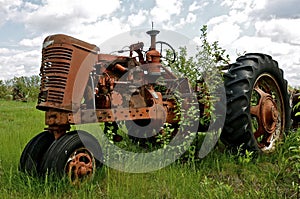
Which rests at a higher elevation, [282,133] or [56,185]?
[282,133]

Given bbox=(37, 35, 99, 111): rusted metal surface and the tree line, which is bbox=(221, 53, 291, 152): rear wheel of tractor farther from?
the tree line

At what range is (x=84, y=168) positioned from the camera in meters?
3.16

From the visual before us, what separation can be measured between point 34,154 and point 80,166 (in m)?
0.54

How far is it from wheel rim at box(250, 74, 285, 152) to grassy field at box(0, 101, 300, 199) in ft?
0.95

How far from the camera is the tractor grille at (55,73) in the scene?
3.19m

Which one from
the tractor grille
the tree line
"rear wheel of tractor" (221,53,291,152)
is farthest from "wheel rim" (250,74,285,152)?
the tree line

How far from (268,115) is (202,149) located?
3.27 ft

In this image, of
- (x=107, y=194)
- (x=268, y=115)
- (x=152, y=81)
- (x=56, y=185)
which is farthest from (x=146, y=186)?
(x=268, y=115)

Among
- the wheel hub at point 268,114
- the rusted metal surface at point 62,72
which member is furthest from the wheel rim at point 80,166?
the wheel hub at point 268,114

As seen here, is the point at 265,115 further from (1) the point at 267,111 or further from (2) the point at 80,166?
(2) the point at 80,166

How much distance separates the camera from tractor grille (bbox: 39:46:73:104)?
3187 mm

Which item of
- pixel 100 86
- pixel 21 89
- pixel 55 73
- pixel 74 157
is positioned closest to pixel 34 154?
pixel 74 157

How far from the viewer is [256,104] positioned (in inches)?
175

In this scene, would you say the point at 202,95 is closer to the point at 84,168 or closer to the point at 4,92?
the point at 84,168
